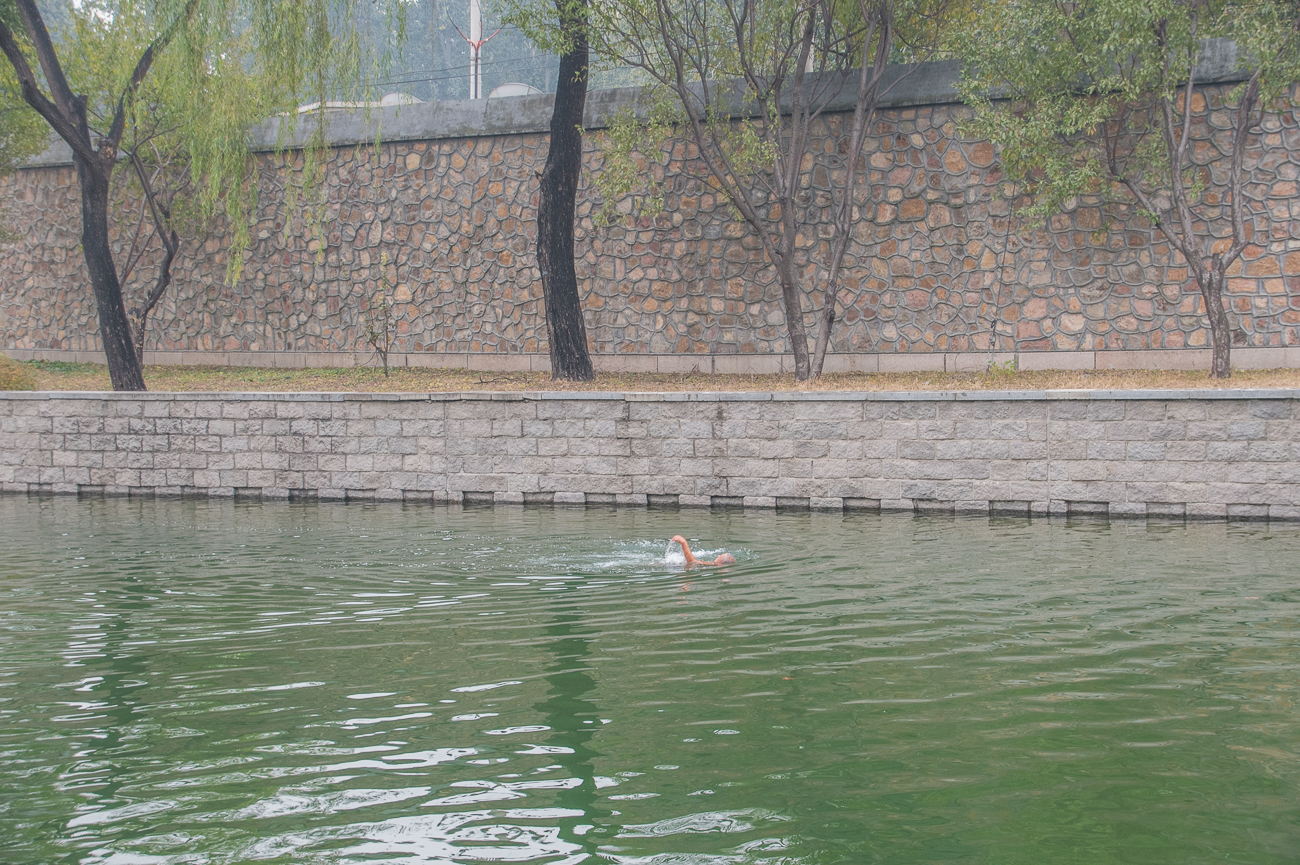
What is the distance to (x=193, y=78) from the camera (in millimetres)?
15555

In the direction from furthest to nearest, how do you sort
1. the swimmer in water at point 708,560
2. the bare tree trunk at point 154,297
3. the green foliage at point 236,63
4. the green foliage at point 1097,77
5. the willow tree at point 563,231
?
the bare tree trunk at point 154,297 → the willow tree at point 563,231 → the green foliage at point 236,63 → the green foliage at point 1097,77 → the swimmer in water at point 708,560

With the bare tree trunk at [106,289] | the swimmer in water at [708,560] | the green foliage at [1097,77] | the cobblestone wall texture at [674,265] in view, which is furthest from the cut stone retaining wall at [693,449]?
the cobblestone wall texture at [674,265]

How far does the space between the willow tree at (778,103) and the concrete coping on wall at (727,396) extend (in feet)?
10.4

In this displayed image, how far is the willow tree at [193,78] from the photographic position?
15.2m

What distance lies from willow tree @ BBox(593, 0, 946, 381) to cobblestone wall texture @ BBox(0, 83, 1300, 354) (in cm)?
40

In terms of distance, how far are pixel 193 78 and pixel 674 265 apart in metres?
7.57

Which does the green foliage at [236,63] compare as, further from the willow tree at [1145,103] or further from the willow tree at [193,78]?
the willow tree at [1145,103]

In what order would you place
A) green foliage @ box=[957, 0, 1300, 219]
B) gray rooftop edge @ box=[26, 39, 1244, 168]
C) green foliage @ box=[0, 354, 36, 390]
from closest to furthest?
green foliage @ box=[957, 0, 1300, 219] → gray rooftop edge @ box=[26, 39, 1244, 168] → green foliage @ box=[0, 354, 36, 390]

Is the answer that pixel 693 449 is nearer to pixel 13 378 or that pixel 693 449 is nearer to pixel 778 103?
pixel 778 103

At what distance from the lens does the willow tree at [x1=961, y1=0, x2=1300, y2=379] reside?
45.2 ft

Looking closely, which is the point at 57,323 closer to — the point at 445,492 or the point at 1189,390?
the point at 445,492

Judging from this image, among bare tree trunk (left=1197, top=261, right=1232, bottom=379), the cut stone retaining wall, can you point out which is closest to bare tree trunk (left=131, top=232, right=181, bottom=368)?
the cut stone retaining wall

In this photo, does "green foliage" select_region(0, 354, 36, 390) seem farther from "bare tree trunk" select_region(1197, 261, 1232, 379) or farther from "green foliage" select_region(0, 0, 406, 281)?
"bare tree trunk" select_region(1197, 261, 1232, 379)

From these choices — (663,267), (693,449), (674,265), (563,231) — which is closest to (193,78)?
(563,231)
